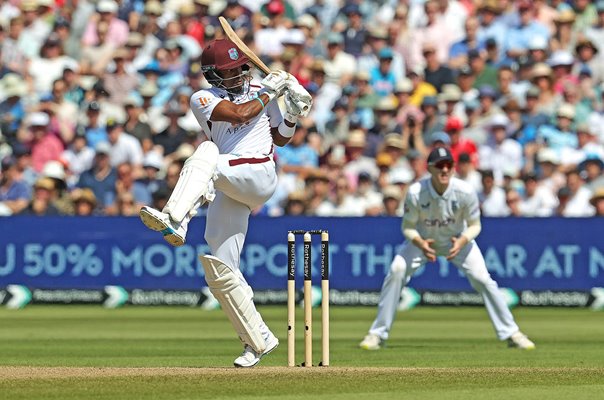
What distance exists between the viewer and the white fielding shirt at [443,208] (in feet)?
43.1

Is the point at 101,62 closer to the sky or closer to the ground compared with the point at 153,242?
closer to the sky

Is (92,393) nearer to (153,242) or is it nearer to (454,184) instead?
(454,184)

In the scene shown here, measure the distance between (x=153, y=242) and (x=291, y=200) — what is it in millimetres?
1862

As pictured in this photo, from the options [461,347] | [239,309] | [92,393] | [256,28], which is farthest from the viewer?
[256,28]

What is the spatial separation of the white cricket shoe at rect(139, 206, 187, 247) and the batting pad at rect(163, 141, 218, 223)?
0.05 m

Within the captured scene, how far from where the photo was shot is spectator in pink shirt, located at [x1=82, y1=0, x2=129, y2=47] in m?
22.9

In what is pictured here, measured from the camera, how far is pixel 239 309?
31.6 ft

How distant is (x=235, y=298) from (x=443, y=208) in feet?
13.3

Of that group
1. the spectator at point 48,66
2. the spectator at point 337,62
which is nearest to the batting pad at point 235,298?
the spectator at point 337,62

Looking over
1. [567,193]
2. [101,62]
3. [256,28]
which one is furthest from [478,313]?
[101,62]

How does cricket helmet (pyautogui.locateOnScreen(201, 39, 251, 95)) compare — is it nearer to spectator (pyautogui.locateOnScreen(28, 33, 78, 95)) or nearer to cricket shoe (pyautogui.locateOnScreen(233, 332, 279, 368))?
cricket shoe (pyautogui.locateOnScreen(233, 332, 279, 368))

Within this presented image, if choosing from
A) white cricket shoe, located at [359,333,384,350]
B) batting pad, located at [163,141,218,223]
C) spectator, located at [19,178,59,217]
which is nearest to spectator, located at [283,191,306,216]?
spectator, located at [19,178,59,217]

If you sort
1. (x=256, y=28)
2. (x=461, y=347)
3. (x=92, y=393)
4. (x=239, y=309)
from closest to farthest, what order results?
(x=92, y=393)
(x=239, y=309)
(x=461, y=347)
(x=256, y=28)

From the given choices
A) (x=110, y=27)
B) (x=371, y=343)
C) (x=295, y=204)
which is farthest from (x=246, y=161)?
(x=110, y=27)
